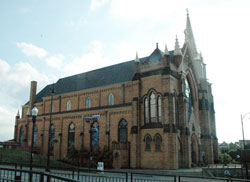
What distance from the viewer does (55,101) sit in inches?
2124

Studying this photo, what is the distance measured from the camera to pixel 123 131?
1564 inches

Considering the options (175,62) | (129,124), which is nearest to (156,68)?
(175,62)

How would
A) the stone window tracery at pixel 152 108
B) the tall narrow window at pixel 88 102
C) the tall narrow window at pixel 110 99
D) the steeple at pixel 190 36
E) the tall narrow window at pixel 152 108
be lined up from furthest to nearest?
the steeple at pixel 190 36 < the tall narrow window at pixel 88 102 < the tall narrow window at pixel 110 99 < the tall narrow window at pixel 152 108 < the stone window tracery at pixel 152 108

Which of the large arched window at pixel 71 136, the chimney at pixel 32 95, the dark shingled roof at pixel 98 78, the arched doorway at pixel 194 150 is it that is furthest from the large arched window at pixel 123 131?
the chimney at pixel 32 95

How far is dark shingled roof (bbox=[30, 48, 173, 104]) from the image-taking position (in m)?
45.7

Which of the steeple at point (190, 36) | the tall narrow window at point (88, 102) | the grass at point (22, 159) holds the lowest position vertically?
the grass at point (22, 159)

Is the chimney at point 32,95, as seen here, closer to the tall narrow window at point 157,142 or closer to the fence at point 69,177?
the tall narrow window at point 157,142

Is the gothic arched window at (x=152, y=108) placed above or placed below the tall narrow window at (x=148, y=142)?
above

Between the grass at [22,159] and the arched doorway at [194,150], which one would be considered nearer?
the grass at [22,159]

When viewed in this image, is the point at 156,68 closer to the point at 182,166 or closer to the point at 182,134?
the point at 182,134

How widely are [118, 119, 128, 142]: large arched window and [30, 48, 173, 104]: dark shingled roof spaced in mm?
7656

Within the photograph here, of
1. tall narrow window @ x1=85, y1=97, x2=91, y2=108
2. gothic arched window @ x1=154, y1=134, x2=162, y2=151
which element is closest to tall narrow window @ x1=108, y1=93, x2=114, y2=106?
tall narrow window @ x1=85, y1=97, x2=91, y2=108

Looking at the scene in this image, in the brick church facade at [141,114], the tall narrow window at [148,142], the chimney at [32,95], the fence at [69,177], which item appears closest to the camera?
the fence at [69,177]

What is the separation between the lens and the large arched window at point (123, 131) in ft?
129
